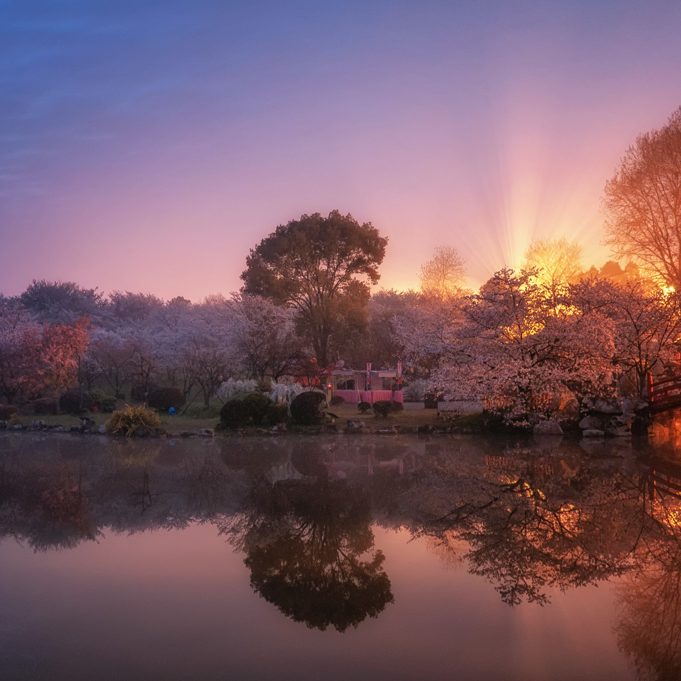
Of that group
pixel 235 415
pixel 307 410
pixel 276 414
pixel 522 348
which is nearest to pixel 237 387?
pixel 235 415

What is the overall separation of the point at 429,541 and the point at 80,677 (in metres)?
6.19

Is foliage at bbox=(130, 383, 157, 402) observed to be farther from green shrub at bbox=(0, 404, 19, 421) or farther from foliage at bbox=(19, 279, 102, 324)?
foliage at bbox=(19, 279, 102, 324)

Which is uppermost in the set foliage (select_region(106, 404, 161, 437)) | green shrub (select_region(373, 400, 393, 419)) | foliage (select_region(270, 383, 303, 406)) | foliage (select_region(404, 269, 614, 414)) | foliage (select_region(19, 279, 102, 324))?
foliage (select_region(19, 279, 102, 324))

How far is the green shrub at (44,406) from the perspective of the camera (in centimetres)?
3494

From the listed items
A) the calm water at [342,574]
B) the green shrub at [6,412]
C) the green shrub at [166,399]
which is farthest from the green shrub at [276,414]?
the green shrub at [6,412]

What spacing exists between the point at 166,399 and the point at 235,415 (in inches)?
358

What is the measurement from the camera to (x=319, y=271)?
51.3 meters

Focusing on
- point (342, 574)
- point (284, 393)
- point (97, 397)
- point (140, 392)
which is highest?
point (284, 393)

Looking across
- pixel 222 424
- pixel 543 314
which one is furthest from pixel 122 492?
pixel 543 314

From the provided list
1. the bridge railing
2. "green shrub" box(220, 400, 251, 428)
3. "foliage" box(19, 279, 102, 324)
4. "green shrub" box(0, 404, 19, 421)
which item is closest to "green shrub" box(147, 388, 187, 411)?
"green shrub" box(0, 404, 19, 421)

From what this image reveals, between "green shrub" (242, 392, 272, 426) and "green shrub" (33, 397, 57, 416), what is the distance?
1387 cm

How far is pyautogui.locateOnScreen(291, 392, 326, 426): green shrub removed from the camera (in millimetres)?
27484

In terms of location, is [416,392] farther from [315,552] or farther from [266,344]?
[315,552]

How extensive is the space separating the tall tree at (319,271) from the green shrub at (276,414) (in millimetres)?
22913
